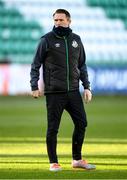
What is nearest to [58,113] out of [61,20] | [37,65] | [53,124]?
[53,124]

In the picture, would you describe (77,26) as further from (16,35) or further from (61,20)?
(61,20)

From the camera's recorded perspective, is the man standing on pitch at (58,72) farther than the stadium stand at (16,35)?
No

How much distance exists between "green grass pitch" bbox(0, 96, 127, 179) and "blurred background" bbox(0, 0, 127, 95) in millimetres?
4554

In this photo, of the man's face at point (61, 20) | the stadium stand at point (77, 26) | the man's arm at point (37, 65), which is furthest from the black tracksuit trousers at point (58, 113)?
the stadium stand at point (77, 26)

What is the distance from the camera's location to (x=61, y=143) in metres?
11.8

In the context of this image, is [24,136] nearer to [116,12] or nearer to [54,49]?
[54,49]

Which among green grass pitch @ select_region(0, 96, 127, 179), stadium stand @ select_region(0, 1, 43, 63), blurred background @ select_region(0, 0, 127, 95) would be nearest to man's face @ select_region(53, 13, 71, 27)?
green grass pitch @ select_region(0, 96, 127, 179)

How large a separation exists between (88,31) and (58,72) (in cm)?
2163

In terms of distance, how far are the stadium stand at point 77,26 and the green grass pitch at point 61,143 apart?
263 inches

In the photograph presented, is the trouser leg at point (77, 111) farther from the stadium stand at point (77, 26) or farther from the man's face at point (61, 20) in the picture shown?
the stadium stand at point (77, 26)

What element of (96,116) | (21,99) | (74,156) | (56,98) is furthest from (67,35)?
(21,99)

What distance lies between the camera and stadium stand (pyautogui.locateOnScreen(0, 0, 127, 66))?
28.6 meters

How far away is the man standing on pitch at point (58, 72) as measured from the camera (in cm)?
820

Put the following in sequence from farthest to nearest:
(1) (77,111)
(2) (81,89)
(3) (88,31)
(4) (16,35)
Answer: (3) (88,31)
(4) (16,35)
(2) (81,89)
(1) (77,111)
